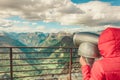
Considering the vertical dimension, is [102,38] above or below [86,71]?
above

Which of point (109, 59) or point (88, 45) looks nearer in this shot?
point (109, 59)

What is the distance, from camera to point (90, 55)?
2.48m

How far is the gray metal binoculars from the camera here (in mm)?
2482

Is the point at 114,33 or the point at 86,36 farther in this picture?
the point at 86,36

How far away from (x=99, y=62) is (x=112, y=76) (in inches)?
5.5

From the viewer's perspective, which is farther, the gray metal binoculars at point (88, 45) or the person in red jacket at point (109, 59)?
the gray metal binoculars at point (88, 45)

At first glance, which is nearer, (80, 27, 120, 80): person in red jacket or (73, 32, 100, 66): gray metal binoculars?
(80, 27, 120, 80): person in red jacket

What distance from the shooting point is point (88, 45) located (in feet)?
8.35

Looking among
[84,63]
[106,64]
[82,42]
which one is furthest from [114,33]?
[82,42]

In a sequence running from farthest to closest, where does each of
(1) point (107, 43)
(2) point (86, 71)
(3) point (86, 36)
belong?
(3) point (86, 36)
(2) point (86, 71)
(1) point (107, 43)

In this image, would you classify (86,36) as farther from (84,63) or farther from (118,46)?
(118,46)

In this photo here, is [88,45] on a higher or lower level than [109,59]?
higher

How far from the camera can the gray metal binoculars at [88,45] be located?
2.48m

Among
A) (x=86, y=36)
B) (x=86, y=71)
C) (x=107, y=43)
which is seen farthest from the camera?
(x=86, y=36)
